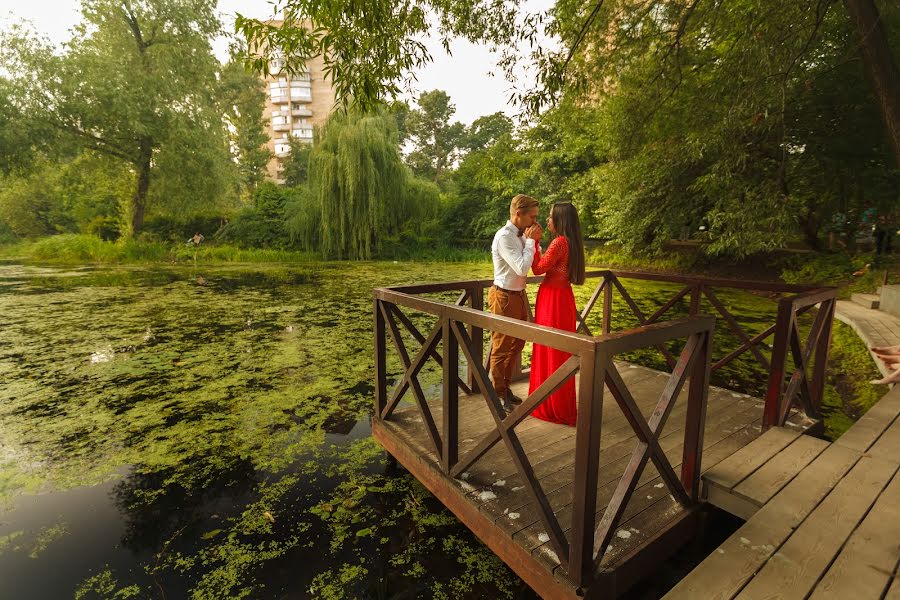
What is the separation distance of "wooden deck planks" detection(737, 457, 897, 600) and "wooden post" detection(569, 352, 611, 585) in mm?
527

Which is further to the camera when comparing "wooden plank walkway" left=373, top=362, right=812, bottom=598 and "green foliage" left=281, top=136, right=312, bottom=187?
"green foliage" left=281, top=136, right=312, bottom=187

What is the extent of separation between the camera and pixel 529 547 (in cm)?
185

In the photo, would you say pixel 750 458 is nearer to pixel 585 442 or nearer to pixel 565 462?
pixel 565 462

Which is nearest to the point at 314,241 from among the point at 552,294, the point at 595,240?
the point at 595,240

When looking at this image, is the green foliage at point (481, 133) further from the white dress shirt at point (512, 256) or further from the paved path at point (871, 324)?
the white dress shirt at point (512, 256)

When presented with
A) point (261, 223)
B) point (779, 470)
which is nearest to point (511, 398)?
point (779, 470)

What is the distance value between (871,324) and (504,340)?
6372 mm

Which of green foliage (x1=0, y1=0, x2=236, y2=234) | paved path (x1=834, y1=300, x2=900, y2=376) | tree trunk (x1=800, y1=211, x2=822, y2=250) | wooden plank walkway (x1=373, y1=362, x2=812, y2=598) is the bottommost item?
wooden plank walkway (x1=373, y1=362, x2=812, y2=598)

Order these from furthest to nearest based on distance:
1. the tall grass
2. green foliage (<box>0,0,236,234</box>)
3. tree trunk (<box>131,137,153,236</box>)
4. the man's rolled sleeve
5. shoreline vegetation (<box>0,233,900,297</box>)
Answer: tree trunk (<box>131,137,153,236</box>) < the tall grass < green foliage (<box>0,0,236,234</box>) < shoreline vegetation (<box>0,233,900,297</box>) < the man's rolled sleeve

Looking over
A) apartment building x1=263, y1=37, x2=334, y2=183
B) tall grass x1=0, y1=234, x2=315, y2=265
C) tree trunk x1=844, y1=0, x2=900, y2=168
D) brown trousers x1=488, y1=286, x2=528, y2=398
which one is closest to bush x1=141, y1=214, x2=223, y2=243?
tall grass x1=0, y1=234, x2=315, y2=265

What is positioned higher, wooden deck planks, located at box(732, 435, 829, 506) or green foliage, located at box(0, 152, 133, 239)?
green foliage, located at box(0, 152, 133, 239)

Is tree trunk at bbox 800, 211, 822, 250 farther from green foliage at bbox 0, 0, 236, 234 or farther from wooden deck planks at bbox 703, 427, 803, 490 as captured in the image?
green foliage at bbox 0, 0, 236, 234

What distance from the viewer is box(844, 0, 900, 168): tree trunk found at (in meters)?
4.85

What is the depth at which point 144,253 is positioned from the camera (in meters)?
18.2
